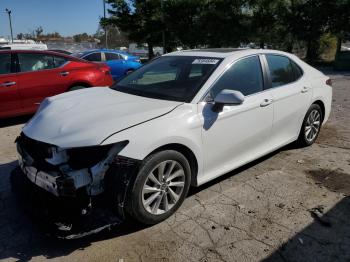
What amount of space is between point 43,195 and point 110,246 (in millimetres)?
721

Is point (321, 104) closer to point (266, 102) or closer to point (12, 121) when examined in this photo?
point (266, 102)

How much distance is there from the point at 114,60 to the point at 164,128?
12.2 metres

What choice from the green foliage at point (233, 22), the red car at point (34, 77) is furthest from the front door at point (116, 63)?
the green foliage at point (233, 22)

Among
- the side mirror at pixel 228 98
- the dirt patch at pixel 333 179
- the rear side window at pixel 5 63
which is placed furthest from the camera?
the rear side window at pixel 5 63

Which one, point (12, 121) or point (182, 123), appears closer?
point (182, 123)

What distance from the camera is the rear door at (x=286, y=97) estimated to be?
462 cm

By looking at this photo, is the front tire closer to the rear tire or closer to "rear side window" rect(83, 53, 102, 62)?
the rear tire

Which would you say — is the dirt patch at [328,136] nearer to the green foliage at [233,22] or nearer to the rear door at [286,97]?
the rear door at [286,97]

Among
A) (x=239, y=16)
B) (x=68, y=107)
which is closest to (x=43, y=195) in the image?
(x=68, y=107)

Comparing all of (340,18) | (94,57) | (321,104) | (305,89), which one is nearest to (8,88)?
(305,89)

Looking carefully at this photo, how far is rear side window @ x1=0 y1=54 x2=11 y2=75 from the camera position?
6941 mm

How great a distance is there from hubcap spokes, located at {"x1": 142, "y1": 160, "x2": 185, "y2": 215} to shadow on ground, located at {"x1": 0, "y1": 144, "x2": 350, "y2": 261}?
0.27 meters

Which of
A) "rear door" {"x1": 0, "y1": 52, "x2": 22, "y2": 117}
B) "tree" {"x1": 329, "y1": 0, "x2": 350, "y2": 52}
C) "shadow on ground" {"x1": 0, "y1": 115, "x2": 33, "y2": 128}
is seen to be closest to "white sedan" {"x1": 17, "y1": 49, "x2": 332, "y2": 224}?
"rear door" {"x1": 0, "y1": 52, "x2": 22, "y2": 117}

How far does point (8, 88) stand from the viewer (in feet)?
22.3
